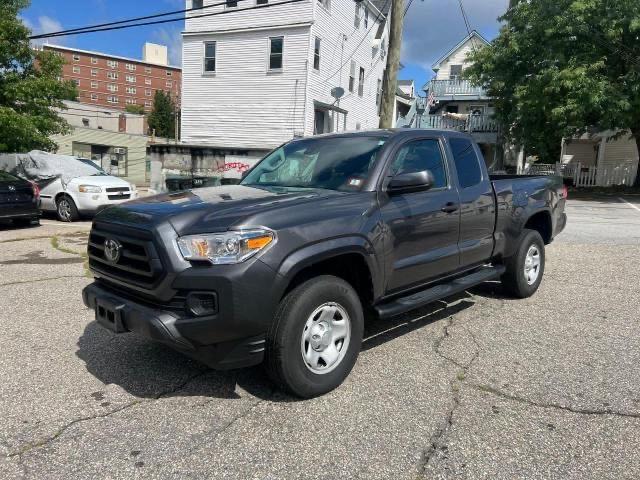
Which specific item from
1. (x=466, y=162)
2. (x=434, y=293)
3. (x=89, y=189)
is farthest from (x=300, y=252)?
(x=89, y=189)

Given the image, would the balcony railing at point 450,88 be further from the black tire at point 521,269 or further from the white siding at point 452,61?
the black tire at point 521,269

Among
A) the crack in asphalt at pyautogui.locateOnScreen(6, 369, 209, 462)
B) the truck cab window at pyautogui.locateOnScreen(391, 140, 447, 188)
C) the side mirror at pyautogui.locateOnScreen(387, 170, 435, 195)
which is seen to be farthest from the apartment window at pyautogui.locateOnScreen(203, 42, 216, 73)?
the crack in asphalt at pyautogui.locateOnScreen(6, 369, 209, 462)

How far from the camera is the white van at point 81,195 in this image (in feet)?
40.7

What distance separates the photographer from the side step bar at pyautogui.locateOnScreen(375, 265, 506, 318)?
3825mm

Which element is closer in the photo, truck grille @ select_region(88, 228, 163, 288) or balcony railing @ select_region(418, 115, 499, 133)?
truck grille @ select_region(88, 228, 163, 288)

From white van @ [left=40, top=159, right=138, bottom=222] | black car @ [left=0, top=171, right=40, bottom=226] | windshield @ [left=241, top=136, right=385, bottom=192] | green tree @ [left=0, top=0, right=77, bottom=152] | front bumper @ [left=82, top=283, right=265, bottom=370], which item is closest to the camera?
front bumper @ [left=82, top=283, right=265, bottom=370]

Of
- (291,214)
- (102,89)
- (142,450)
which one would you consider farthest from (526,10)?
(102,89)

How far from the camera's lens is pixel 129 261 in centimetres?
331

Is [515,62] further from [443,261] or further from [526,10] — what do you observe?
[443,261]

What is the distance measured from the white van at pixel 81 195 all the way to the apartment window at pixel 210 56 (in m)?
12.8

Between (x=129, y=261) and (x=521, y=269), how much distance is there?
4108mm

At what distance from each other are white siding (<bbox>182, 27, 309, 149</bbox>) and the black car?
36.9 ft

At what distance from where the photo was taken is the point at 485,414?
10.5 ft

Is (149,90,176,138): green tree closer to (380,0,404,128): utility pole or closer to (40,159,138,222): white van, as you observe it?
(40,159,138,222): white van
